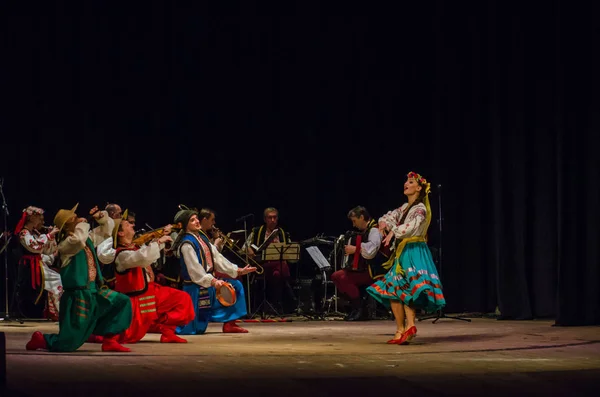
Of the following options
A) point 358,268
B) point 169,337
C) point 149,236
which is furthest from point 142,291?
point 358,268

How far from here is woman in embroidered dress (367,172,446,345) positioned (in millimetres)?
7609

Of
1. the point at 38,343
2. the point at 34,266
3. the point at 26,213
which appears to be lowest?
the point at 38,343

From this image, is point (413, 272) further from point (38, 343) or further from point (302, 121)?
point (302, 121)

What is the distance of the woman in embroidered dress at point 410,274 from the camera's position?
7.61 metres

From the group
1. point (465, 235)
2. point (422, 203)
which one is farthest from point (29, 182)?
point (422, 203)

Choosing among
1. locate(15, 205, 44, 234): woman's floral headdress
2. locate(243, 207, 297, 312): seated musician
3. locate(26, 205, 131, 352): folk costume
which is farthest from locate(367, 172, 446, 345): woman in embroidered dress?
locate(15, 205, 44, 234): woman's floral headdress

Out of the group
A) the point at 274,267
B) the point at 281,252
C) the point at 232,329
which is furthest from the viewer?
the point at 274,267

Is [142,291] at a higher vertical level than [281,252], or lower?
lower

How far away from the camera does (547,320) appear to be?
1055 cm

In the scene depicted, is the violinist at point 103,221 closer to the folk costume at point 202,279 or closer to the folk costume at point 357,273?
the folk costume at point 202,279

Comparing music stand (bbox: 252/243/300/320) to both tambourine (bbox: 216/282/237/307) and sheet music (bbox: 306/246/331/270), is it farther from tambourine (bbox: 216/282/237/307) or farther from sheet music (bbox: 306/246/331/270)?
tambourine (bbox: 216/282/237/307)

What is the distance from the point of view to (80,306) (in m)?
7.00

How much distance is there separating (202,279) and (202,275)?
35mm

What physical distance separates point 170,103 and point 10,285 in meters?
2.70
